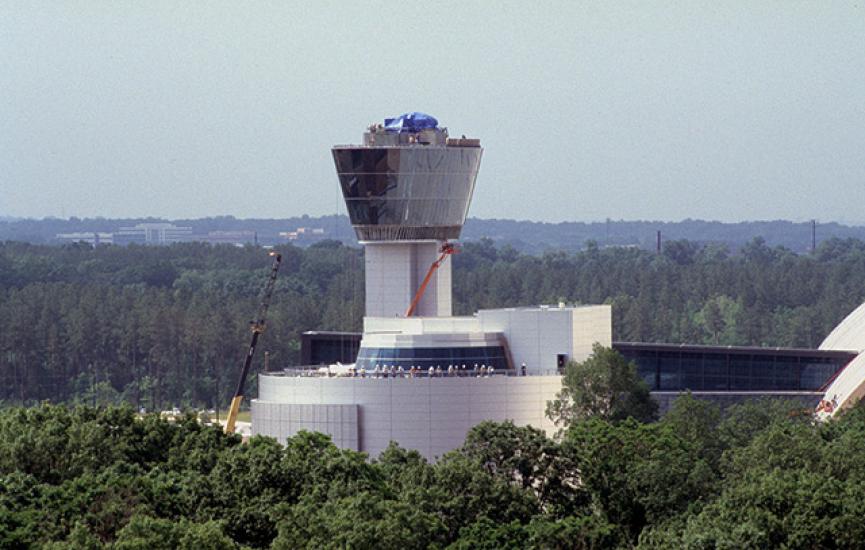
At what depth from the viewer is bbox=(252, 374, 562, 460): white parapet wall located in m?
121

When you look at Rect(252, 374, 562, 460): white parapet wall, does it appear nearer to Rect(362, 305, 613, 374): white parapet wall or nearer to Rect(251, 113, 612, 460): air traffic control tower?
Rect(251, 113, 612, 460): air traffic control tower

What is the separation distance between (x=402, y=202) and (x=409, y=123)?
4801mm

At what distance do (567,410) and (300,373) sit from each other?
16.4m

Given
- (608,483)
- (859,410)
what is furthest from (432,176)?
(608,483)

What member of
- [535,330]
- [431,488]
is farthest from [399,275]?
[431,488]

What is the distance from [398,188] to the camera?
133875 mm

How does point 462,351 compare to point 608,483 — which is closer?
point 608,483

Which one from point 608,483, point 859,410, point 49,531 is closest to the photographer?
point 49,531

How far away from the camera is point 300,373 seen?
129 m

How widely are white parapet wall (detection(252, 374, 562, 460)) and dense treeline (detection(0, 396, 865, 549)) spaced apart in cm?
1300

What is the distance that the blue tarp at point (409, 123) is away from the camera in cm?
13525

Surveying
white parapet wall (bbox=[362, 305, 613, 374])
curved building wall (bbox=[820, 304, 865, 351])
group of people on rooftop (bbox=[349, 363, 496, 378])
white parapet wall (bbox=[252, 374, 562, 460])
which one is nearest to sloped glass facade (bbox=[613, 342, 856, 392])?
curved building wall (bbox=[820, 304, 865, 351])

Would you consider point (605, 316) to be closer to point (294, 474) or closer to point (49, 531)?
point (294, 474)

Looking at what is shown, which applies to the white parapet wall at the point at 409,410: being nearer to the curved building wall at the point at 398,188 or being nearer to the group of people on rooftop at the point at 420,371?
the group of people on rooftop at the point at 420,371
